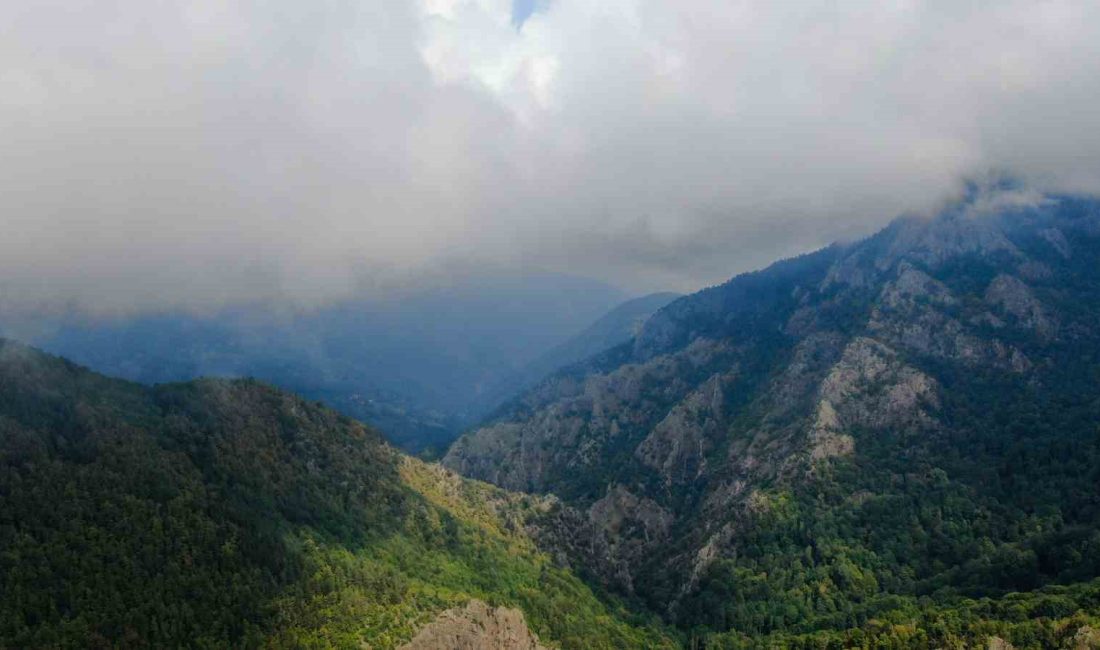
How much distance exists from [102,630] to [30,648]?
17.2m

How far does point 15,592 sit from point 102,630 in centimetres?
2541

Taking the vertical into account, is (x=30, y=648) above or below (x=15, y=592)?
below

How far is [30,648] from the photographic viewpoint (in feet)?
609

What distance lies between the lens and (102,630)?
654 ft

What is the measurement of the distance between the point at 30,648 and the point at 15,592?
1945cm

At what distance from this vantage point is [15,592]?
196375 millimetres

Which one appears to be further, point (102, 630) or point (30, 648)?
point (102, 630)

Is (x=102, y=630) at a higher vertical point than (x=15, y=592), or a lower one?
lower
